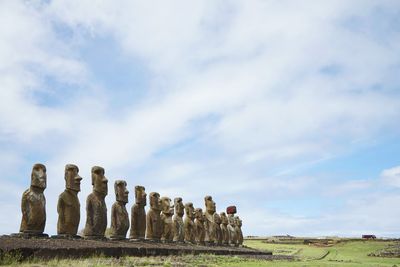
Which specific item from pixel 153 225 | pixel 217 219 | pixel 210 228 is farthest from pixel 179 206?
pixel 217 219

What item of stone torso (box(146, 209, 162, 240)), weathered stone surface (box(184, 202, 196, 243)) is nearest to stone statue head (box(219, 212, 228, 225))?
weathered stone surface (box(184, 202, 196, 243))

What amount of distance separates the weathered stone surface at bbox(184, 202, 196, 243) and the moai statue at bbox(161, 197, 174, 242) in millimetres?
1993

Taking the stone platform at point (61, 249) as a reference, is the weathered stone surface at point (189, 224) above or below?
above

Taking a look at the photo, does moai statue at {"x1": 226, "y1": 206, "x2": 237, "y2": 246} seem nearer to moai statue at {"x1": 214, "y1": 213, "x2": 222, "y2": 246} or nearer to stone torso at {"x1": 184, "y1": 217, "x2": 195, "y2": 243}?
moai statue at {"x1": 214, "y1": 213, "x2": 222, "y2": 246}

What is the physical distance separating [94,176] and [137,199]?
4205 millimetres

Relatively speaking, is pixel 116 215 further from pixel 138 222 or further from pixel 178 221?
pixel 178 221

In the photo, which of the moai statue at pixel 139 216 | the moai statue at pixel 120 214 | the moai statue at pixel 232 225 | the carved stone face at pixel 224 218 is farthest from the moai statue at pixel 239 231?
the moai statue at pixel 120 214

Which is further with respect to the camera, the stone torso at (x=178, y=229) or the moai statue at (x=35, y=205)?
the stone torso at (x=178, y=229)

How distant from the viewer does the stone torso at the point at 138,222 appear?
2188 centimetres

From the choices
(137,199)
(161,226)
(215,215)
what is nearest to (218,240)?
(215,215)

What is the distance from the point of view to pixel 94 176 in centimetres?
1852

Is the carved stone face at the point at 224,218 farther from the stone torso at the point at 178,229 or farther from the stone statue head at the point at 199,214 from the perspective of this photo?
the stone torso at the point at 178,229

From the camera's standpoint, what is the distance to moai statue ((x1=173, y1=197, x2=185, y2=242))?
2636 centimetres

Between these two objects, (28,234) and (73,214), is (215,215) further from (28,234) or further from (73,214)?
(28,234)
